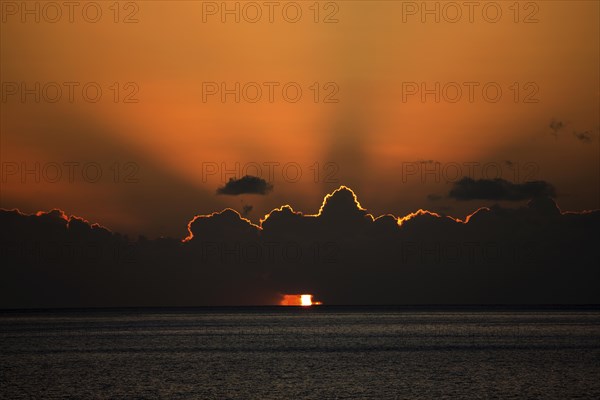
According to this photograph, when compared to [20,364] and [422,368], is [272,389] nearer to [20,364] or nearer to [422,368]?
[422,368]

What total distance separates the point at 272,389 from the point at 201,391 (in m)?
4.14

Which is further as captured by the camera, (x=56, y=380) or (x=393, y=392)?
(x=56, y=380)

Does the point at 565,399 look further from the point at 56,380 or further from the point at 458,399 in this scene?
the point at 56,380

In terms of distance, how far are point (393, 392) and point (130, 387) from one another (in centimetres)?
1551

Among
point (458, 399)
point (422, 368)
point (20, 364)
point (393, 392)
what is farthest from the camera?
point (20, 364)

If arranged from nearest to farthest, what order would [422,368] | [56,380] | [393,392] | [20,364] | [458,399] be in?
[458,399], [393,392], [56,380], [422,368], [20,364]

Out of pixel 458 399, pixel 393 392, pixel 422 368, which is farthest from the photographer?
pixel 422 368

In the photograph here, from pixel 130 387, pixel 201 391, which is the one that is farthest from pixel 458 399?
pixel 130 387

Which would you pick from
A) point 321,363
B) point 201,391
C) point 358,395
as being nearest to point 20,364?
point 321,363

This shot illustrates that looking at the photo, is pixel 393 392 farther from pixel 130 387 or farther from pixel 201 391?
pixel 130 387

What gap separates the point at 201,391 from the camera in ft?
158

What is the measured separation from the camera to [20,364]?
7294 cm

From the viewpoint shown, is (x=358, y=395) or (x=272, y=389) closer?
(x=358, y=395)

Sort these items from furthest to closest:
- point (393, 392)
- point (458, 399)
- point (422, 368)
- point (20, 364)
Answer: point (20, 364) < point (422, 368) < point (393, 392) < point (458, 399)
